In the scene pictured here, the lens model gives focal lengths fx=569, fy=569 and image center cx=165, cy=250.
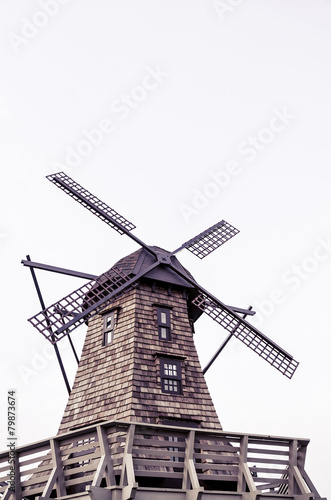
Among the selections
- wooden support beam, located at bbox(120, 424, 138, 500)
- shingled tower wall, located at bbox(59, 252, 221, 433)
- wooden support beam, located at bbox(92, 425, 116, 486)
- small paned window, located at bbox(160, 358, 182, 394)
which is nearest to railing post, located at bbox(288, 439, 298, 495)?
shingled tower wall, located at bbox(59, 252, 221, 433)

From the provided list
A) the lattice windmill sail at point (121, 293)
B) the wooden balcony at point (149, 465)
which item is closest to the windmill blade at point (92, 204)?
the lattice windmill sail at point (121, 293)

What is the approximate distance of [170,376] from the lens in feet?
42.8

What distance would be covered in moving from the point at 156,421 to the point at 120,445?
1.02m

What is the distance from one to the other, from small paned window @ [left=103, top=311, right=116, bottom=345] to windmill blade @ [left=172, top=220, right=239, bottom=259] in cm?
322

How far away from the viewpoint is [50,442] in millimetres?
10047

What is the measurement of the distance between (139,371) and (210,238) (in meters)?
6.50

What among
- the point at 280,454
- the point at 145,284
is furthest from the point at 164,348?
the point at 280,454

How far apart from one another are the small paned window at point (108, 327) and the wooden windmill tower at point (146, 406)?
3 centimetres

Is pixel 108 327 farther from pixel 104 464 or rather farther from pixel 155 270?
pixel 104 464

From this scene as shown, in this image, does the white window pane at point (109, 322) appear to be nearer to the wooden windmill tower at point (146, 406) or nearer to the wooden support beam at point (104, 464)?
the wooden windmill tower at point (146, 406)

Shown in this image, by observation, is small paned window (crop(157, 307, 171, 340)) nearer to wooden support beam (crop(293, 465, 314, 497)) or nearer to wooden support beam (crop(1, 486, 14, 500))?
wooden support beam (crop(293, 465, 314, 497))

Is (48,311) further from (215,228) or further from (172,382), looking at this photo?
(215,228)

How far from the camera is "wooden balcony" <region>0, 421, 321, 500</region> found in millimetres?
9266

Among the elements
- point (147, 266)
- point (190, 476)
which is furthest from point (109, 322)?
point (190, 476)
